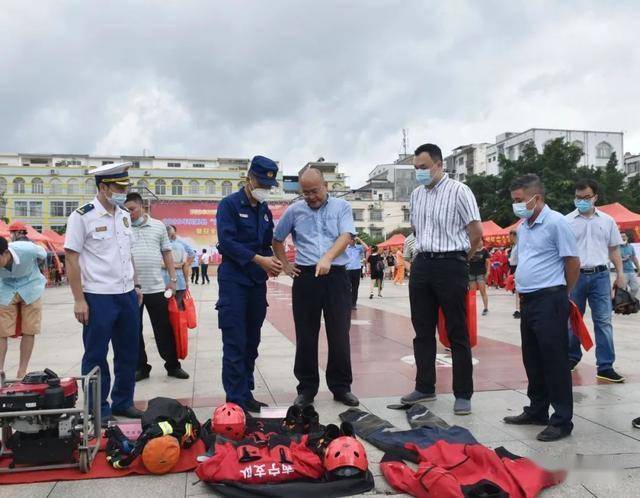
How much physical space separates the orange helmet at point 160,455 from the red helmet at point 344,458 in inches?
35.3

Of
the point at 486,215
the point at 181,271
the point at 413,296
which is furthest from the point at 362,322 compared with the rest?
the point at 486,215

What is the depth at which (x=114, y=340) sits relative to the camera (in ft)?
13.6

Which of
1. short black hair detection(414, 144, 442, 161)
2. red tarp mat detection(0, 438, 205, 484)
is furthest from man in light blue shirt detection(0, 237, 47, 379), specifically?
short black hair detection(414, 144, 442, 161)

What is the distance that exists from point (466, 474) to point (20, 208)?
86.3 metres

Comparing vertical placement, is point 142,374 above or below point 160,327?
below

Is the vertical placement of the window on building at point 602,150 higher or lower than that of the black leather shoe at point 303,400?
higher

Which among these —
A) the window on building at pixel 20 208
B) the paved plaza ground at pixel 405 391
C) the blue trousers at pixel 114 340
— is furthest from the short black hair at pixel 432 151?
the window on building at pixel 20 208

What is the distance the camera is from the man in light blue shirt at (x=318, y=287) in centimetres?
446

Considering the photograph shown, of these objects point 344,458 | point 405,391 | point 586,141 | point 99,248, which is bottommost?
point 405,391

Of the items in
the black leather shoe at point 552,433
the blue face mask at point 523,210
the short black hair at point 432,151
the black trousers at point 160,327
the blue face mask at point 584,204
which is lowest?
the black leather shoe at point 552,433

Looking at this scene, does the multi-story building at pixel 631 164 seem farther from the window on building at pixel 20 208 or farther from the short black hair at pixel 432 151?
the window on building at pixel 20 208

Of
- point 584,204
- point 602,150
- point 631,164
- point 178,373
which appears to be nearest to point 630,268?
point 584,204

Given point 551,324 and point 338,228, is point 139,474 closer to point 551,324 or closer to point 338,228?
point 338,228

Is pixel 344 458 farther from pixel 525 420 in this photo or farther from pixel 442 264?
pixel 442 264
